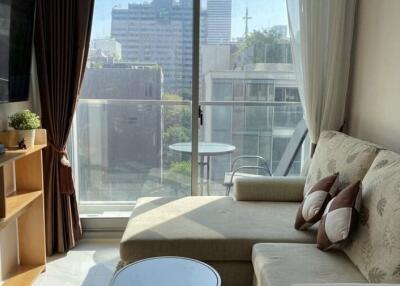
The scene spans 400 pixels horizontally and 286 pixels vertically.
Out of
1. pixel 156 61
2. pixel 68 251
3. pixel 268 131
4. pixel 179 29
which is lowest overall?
pixel 68 251

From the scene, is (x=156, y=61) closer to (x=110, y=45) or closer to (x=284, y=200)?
(x=110, y=45)

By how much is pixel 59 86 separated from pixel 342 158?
2033 millimetres

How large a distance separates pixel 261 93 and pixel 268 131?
0.33 metres

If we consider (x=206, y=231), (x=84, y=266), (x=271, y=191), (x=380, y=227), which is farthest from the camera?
(x=271, y=191)

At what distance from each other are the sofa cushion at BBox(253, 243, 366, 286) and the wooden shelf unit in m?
1.45

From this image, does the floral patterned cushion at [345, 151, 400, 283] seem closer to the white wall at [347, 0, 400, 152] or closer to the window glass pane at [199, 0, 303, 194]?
the white wall at [347, 0, 400, 152]

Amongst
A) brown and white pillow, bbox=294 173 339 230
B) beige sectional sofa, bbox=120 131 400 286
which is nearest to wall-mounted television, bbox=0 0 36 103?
beige sectional sofa, bbox=120 131 400 286

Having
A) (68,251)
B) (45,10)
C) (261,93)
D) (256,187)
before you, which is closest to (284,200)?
(256,187)

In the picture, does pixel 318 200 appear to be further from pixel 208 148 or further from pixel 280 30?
pixel 280 30

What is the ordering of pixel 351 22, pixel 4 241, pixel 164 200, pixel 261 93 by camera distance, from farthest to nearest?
pixel 261 93
pixel 351 22
pixel 164 200
pixel 4 241

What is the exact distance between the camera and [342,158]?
2369 mm

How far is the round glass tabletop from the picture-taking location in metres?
3.38

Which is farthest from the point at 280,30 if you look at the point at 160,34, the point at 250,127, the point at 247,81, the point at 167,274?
the point at 167,274

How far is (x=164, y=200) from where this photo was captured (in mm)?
2881
